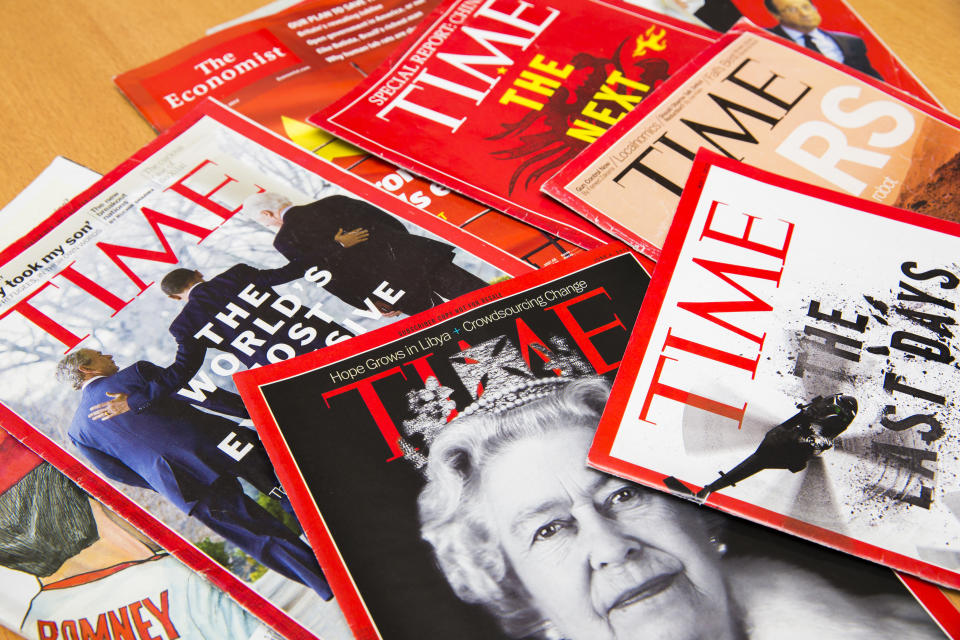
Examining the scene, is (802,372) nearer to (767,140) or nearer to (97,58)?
(767,140)

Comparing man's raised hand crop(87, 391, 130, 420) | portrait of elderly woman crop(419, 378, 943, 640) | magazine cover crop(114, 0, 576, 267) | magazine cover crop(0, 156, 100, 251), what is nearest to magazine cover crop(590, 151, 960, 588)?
portrait of elderly woman crop(419, 378, 943, 640)

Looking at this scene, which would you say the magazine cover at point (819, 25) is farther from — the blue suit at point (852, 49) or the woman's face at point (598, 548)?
the woman's face at point (598, 548)

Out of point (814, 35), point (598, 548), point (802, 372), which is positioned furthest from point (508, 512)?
point (814, 35)

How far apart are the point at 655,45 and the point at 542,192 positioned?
235 mm

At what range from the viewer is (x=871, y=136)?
62 cm

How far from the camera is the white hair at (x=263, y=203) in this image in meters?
0.60

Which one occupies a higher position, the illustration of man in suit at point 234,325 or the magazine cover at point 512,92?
the magazine cover at point 512,92

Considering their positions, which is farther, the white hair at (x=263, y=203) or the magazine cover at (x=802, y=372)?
the white hair at (x=263, y=203)

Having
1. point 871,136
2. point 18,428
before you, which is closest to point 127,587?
point 18,428

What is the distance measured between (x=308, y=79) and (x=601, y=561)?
0.55m

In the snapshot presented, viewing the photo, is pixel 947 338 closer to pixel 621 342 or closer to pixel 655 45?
pixel 621 342

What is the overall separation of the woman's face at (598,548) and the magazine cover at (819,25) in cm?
51

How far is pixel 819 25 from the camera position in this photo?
729 mm

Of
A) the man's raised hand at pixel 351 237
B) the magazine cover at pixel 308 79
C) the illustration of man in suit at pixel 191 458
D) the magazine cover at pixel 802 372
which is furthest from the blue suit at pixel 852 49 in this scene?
the illustration of man in suit at pixel 191 458
